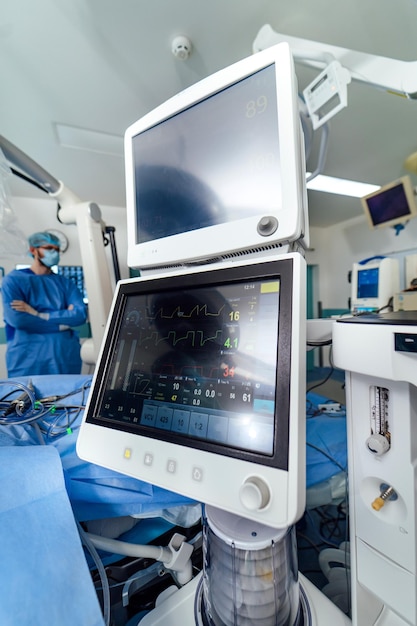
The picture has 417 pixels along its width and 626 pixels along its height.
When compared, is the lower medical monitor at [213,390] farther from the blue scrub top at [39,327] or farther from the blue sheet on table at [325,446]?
the blue scrub top at [39,327]

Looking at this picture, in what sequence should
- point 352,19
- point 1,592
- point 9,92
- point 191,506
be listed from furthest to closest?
point 9,92
point 352,19
point 191,506
point 1,592

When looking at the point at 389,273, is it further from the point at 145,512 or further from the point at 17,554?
the point at 17,554

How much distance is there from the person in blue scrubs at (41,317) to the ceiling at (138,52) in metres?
0.84

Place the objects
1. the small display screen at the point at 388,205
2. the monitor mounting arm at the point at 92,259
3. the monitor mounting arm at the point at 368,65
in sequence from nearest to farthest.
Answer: the monitor mounting arm at the point at 368,65, the monitor mounting arm at the point at 92,259, the small display screen at the point at 388,205

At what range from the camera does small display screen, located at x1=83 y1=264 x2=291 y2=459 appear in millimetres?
347

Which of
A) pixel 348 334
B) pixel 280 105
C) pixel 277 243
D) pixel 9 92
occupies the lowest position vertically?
pixel 348 334

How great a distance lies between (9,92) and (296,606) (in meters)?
2.37

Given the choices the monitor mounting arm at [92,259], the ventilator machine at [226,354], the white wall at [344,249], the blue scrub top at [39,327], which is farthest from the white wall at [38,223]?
the white wall at [344,249]

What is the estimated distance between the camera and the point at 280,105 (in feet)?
1.38

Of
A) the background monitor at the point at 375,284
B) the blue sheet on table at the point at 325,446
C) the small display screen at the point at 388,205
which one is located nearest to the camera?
the blue sheet on table at the point at 325,446

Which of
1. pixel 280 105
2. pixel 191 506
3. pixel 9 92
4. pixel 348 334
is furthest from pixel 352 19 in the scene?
pixel 191 506

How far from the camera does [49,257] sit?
184 centimetres

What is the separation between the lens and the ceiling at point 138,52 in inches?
39.9

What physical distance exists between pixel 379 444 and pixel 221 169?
0.57 meters
